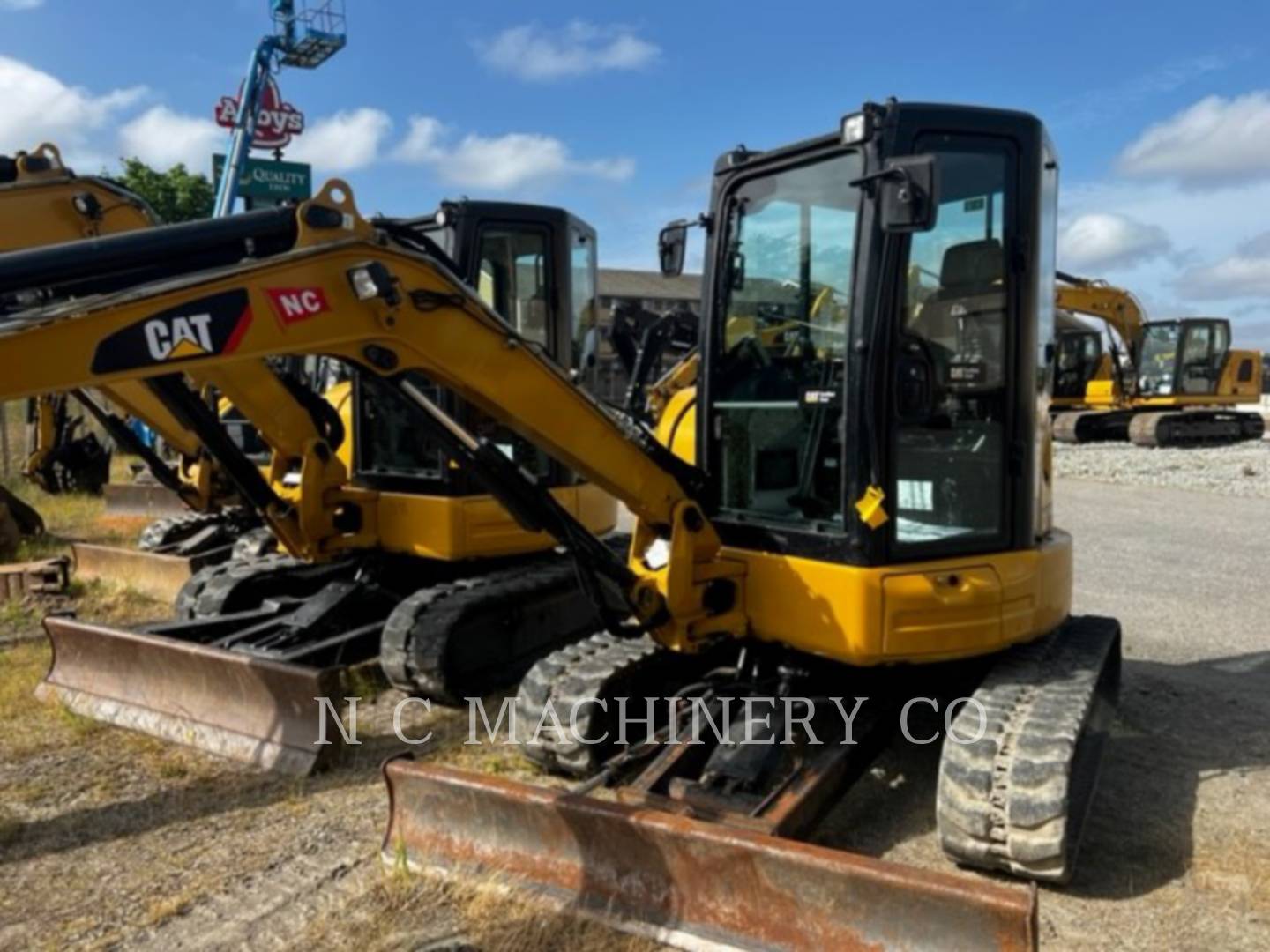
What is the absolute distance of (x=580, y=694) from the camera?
447 cm

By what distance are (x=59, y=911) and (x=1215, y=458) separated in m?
20.3

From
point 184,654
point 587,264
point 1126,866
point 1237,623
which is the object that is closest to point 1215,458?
point 1237,623

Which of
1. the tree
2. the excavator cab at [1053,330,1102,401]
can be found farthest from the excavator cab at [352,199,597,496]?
the tree

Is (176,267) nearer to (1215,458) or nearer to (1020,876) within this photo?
(1020,876)

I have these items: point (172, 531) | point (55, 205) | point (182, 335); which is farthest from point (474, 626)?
point (172, 531)

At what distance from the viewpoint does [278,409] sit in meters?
6.00

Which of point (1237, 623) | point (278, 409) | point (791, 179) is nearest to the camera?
point (791, 179)

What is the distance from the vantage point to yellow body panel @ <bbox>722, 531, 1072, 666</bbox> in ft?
12.7

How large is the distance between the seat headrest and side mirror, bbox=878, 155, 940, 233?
0.48 meters

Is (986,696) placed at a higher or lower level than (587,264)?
lower

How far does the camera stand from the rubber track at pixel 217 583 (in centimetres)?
640

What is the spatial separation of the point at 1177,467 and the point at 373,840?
17543mm

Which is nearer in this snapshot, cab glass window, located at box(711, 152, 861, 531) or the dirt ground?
the dirt ground

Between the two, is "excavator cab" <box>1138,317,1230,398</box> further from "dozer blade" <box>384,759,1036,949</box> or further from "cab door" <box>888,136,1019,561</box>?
"dozer blade" <box>384,759,1036,949</box>
